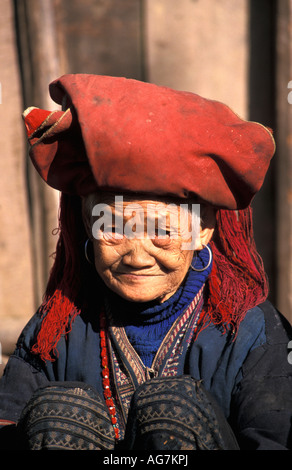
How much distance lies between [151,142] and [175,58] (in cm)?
149

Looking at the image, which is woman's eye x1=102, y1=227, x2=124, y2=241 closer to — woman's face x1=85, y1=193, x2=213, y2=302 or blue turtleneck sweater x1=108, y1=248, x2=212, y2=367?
woman's face x1=85, y1=193, x2=213, y2=302

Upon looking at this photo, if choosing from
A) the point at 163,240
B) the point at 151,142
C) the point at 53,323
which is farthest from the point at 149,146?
the point at 53,323

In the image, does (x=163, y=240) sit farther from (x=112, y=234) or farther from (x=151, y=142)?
(x=151, y=142)

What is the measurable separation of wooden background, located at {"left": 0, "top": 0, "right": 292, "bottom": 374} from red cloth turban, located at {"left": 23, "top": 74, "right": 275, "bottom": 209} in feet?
4.12

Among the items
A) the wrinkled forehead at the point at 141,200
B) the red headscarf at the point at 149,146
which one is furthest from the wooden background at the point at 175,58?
the wrinkled forehead at the point at 141,200

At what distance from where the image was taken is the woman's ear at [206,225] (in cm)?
179

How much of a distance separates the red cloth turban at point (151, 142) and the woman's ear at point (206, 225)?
0.37ft

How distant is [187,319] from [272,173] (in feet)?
4.64

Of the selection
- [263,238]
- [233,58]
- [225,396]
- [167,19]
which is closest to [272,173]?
[263,238]

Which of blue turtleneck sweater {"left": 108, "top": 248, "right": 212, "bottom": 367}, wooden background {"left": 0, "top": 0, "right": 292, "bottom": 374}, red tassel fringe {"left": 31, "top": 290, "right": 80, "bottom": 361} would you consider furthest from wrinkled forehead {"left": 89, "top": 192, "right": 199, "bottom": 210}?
wooden background {"left": 0, "top": 0, "right": 292, "bottom": 374}
